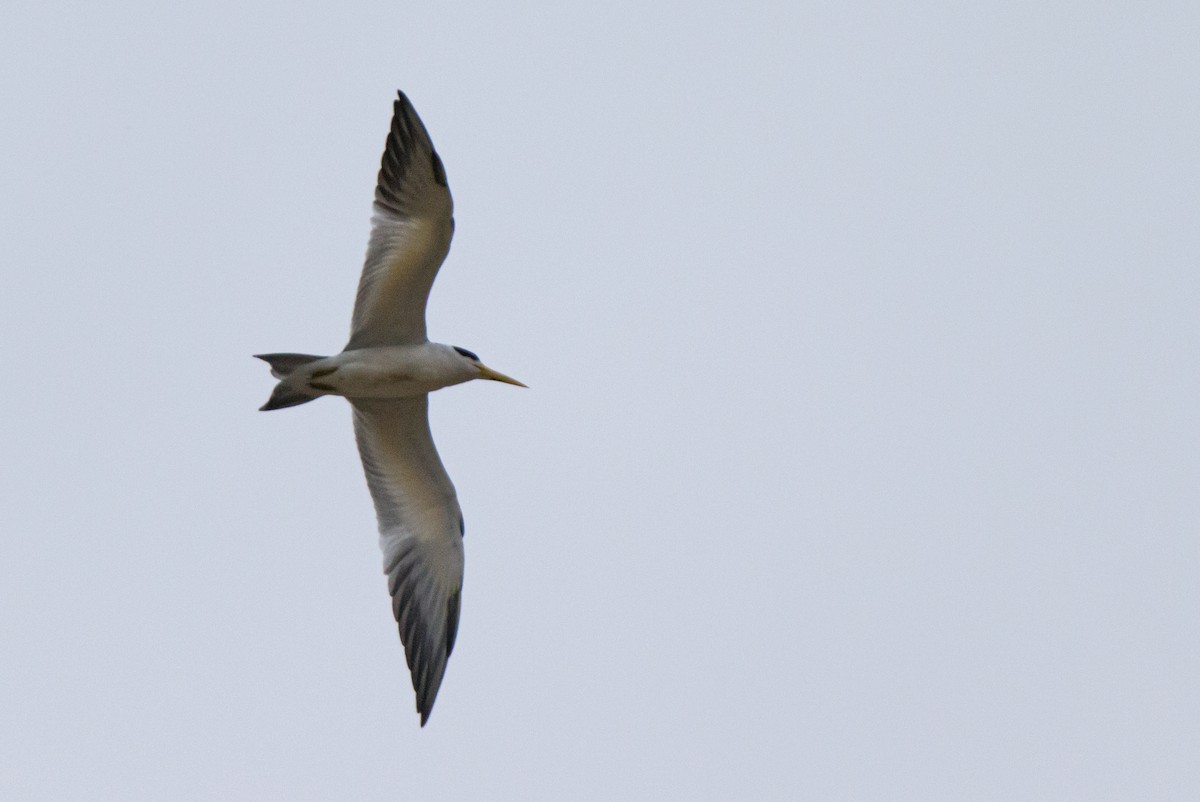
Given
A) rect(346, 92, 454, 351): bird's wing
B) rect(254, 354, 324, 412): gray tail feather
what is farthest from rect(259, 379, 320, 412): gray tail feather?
rect(346, 92, 454, 351): bird's wing

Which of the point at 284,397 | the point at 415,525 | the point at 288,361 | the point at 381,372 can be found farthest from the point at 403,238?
the point at 415,525

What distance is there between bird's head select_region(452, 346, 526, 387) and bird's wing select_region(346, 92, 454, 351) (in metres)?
0.37

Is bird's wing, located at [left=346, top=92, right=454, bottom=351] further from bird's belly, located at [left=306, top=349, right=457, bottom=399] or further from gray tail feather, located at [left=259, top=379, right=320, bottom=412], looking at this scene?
gray tail feather, located at [left=259, top=379, right=320, bottom=412]

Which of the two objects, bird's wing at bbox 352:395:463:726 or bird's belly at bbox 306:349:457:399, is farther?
bird's wing at bbox 352:395:463:726

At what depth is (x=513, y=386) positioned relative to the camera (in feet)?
41.1

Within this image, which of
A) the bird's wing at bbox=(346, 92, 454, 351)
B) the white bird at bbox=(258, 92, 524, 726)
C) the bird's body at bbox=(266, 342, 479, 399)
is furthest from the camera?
the bird's body at bbox=(266, 342, 479, 399)

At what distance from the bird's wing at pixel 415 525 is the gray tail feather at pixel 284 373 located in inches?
26.5

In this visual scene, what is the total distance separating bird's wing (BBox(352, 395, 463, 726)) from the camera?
12.2 meters

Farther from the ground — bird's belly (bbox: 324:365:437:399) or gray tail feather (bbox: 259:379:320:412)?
bird's belly (bbox: 324:365:437:399)

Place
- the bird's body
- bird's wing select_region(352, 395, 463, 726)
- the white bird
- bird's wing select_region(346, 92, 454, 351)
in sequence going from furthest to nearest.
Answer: bird's wing select_region(352, 395, 463, 726) → the bird's body → the white bird → bird's wing select_region(346, 92, 454, 351)

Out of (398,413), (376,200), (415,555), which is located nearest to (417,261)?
(376,200)

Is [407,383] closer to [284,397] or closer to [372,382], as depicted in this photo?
[372,382]

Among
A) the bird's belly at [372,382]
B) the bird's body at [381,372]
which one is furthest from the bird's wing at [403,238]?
the bird's belly at [372,382]

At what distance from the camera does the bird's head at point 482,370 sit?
12133mm
